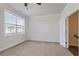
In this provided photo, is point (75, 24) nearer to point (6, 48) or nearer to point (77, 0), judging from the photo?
point (6, 48)

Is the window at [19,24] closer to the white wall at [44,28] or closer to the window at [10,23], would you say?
the window at [10,23]

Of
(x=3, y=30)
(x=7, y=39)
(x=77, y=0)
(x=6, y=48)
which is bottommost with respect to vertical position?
(x=6, y=48)

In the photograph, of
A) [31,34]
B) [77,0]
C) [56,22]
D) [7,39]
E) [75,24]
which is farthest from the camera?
[31,34]

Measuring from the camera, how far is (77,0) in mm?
1311

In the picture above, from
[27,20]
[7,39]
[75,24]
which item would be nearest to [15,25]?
[7,39]

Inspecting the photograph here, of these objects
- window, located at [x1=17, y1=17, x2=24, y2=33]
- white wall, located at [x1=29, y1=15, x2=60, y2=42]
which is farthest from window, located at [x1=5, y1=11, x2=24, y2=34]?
white wall, located at [x1=29, y1=15, x2=60, y2=42]

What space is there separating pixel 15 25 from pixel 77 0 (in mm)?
4930

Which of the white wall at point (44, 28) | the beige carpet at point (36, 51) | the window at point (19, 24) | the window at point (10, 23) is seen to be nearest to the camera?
the beige carpet at point (36, 51)

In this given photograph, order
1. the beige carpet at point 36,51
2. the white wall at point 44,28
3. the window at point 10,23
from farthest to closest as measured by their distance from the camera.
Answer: the white wall at point 44,28 < the window at point 10,23 < the beige carpet at point 36,51

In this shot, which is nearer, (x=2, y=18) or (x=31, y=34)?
(x=2, y=18)

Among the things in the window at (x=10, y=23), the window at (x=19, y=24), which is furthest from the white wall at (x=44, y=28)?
the window at (x=10, y=23)

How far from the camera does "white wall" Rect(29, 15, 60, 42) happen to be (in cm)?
730

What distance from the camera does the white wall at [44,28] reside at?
7297mm

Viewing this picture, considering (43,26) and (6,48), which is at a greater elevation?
(43,26)
